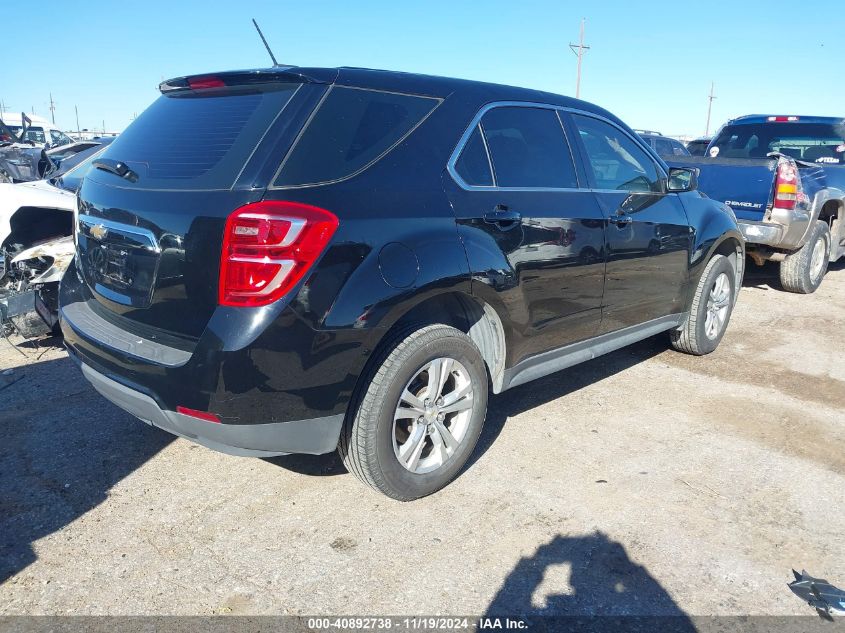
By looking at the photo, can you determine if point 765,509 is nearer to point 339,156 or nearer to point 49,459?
point 339,156

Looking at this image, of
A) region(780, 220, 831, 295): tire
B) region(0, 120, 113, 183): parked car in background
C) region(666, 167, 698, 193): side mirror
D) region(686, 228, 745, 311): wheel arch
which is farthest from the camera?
region(780, 220, 831, 295): tire

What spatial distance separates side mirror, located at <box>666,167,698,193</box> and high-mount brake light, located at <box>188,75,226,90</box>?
9.35 feet

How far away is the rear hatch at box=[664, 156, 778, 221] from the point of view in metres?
6.77

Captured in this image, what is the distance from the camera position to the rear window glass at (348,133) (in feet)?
8.27

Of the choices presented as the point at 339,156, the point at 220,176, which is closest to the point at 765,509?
the point at 339,156

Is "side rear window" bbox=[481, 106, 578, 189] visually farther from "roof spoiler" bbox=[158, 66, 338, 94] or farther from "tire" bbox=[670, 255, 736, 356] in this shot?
"tire" bbox=[670, 255, 736, 356]

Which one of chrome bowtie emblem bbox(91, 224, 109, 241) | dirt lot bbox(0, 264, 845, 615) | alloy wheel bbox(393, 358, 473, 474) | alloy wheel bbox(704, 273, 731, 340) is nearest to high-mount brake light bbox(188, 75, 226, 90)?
chrome bowtie emblem bbox(91, 224, 109, 241)

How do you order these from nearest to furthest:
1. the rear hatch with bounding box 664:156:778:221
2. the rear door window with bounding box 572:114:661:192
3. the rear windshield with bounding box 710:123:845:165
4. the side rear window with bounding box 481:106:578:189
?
the side rear window with bounding box 481:106:578:189 → the rear door window with bounding box 572:114:661:192 → the rear hatch with bounding box 664:156:778:221 → the rear windshield with bounding box 710:123:845:165

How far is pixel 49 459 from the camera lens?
3.36 meters

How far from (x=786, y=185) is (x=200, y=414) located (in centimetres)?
629

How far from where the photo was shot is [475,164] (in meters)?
3.12

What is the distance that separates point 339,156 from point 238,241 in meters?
0.54

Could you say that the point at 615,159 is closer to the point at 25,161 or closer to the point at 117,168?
the point at 117,168

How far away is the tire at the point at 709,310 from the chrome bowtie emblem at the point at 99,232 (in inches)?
152
